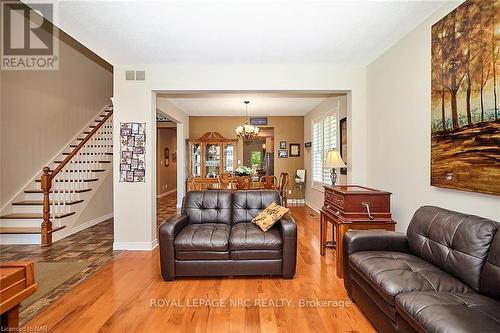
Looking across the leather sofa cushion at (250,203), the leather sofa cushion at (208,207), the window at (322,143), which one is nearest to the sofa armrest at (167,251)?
the leather sofa cushion at (208,207)

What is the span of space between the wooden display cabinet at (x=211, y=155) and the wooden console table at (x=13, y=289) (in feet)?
21.9

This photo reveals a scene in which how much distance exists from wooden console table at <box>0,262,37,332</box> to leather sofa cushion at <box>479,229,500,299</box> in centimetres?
256

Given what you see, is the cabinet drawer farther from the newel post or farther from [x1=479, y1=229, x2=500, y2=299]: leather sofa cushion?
the newel post

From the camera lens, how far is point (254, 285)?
2934mm

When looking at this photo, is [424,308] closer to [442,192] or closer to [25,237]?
[442,192]

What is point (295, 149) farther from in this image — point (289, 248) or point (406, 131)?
point (289, 248)

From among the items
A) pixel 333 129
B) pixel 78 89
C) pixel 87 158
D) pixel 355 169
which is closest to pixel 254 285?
pixel 355 169

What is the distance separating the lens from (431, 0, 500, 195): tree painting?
200 centimetres

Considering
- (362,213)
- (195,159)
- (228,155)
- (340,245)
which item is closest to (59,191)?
(195,159)

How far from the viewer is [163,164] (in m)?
10.5

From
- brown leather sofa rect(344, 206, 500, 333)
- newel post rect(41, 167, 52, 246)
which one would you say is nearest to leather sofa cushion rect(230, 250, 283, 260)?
brown leather sofa rect(344, 206, 500, 333)

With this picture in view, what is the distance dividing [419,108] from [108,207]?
6.33 m

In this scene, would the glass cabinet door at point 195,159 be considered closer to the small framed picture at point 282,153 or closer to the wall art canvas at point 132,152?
the small framed picture at point 282,153

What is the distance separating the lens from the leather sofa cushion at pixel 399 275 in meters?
1.79
